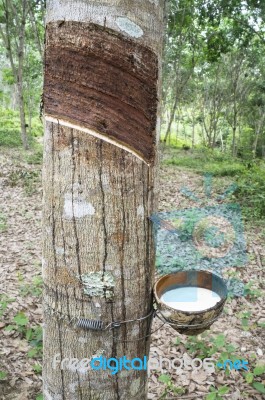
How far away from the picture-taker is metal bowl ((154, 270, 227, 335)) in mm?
1033

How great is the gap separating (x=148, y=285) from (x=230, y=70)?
753 inches

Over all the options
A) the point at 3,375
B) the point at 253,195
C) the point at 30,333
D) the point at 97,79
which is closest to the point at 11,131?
the point at 253,195

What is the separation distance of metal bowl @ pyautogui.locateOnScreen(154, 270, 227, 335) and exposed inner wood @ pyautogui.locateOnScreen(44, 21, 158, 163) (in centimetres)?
46

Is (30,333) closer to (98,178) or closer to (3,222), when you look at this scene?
(98,178)

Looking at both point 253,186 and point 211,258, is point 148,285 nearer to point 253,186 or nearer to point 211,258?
point 211,258

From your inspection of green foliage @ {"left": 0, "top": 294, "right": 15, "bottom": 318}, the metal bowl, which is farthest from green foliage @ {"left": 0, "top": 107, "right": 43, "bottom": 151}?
the metal bowl

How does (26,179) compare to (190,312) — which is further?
(26,179)

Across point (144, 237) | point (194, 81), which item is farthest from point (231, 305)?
point (194, 81)

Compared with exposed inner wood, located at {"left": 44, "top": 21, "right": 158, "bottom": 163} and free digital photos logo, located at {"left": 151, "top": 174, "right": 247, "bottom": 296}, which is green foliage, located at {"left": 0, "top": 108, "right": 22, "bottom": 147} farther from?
exposed inner wood, located at {"left": 44, "top": 21, "right": 158, "bottom": 163}

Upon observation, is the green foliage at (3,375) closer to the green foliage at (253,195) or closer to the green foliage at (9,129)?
the green foliage at (253,195)

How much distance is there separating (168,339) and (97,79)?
2.79 meters

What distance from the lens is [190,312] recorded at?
1020 mm

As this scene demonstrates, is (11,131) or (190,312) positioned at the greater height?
(11,131)

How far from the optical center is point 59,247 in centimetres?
101
